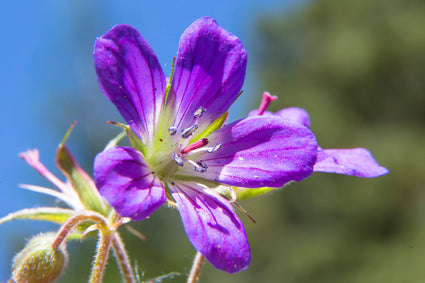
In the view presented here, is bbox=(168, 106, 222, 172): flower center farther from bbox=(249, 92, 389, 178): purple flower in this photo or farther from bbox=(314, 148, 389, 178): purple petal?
bbox=(314, 148, 389, 178): purple petal

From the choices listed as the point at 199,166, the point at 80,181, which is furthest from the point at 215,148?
the point at 80,181

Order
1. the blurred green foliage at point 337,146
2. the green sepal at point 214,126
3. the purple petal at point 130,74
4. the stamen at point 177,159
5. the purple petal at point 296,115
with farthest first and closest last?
the blurred green foliage at point 337,146
the purple petal at point 296,115
the green sepal at point 214,126
the stamen at point 177,159
the purple petal at point 130,74

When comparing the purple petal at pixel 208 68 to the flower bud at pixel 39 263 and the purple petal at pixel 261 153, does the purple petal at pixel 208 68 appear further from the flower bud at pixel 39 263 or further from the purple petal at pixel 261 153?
the flower bud at pixel 39 263

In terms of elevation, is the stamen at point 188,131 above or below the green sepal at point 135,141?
below

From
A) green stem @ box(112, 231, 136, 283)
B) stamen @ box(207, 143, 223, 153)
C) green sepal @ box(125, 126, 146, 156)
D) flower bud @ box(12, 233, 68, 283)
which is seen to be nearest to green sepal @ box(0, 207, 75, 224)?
flower bud @ box(12, 233, 68, 283)

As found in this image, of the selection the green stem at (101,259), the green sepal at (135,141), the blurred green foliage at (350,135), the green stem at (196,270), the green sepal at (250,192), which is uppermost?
the green sepal at (135,141)

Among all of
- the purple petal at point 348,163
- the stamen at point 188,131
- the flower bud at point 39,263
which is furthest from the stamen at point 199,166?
the flower bud at point 39,263

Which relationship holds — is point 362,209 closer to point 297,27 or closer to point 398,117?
point 398,117

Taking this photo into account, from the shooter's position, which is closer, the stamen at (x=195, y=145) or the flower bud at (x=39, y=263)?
the flower bud at (x=39, y=263)

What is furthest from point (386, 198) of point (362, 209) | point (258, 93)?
point (258, 93)
